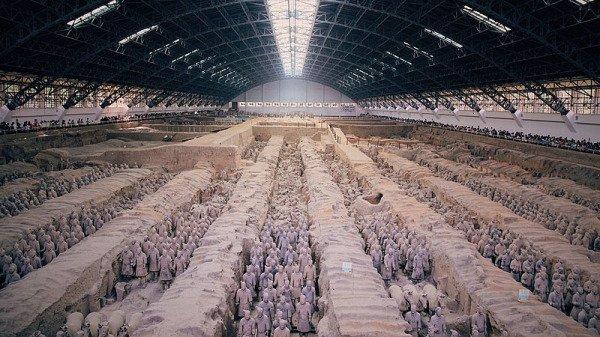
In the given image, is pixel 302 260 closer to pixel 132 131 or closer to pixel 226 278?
pixel 226 278

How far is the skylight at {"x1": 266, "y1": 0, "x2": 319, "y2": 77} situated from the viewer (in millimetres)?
24000

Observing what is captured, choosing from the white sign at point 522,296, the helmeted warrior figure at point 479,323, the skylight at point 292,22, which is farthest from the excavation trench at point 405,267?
the skylight at point 292,22

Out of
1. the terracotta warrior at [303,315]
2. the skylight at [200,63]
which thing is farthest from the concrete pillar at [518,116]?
the terracotta warrior at [303,315]

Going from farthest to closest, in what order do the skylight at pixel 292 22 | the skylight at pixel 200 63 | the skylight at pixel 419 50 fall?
the skylight at pixel 200 63
the skylight at pixel 419 50
the skylight at pixel 292 22

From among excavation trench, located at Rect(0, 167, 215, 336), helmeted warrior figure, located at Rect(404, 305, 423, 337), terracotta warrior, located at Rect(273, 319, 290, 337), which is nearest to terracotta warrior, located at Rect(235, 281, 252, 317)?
terracotta warrior, located at Rect(273, 319, 290, 337)

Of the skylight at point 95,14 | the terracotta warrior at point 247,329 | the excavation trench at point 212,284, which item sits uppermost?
the skylight at point 95,14

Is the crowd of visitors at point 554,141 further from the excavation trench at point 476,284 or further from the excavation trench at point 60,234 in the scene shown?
the excavation trench at point 60,234

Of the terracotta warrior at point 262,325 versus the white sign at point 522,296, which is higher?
the white sign at point 522,296

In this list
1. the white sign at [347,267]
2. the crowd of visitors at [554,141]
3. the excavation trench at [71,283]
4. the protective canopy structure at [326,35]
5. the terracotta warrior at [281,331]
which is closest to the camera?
the excavation trench at [71,283]

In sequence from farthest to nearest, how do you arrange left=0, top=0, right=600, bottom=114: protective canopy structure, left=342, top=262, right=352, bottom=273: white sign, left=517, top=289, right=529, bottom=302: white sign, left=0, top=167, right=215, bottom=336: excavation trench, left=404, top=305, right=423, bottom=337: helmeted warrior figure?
left=0, top=0, right=600, bottom=114: protective canopy structure < left=342, top=262, right=352, bottom=273: white sign < left=404, top=305, right=423, bottom=337: helmeted warrior figure < left=517, top=289, right=529, bottom=302: white sign < left=0, top=167, right=215, bottom=336: excavation trench

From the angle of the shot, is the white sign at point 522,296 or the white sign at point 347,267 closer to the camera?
the white sign at point 522,296

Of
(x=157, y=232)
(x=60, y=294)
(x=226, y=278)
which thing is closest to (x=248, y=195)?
(x=157, y=232)

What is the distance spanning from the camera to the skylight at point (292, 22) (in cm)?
2400

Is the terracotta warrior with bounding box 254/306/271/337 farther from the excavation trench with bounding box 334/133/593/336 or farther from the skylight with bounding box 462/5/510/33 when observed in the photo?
the skylight with bounding box 462/5/510/33
